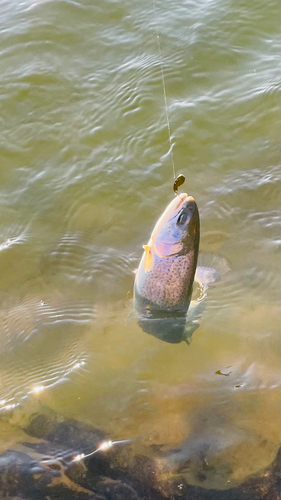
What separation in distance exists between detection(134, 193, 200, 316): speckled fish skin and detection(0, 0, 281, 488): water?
76cm

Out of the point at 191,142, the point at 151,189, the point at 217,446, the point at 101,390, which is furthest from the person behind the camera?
the point at 191,142

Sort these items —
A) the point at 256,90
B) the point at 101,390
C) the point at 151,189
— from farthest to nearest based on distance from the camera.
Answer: the point at 256,90, the point at 151,189, the point at 101,390

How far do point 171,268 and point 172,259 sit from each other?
74mm

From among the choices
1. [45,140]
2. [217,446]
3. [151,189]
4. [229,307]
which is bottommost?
[217,446]

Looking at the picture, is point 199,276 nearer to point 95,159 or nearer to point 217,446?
point 217,446

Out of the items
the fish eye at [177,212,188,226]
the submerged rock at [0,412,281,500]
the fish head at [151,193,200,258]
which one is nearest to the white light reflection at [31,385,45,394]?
the submerged rock at [0,412,281,500]

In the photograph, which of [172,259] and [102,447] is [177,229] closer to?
[172,259]

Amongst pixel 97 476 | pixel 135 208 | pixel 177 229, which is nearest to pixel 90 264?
pixel 135 208

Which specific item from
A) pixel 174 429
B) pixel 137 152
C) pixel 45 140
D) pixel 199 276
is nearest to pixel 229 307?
pixel 199 276

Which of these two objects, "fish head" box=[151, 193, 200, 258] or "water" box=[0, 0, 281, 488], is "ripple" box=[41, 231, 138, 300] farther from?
"fish head" box=[151, 193, 200, 258]

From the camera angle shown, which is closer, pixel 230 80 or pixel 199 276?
pixel 199 276

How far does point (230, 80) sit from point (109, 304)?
→ 394cm

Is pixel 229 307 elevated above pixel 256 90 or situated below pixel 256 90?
below

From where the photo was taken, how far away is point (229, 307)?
5.01 m
